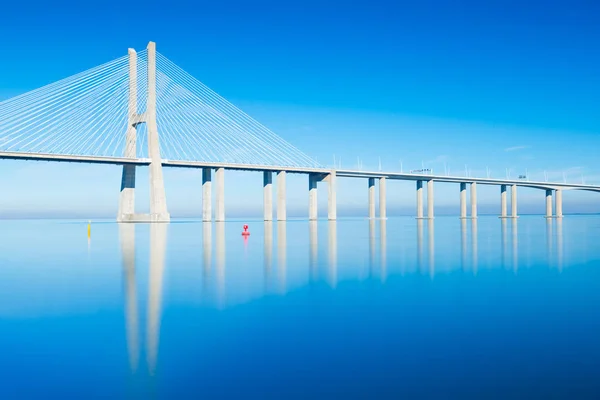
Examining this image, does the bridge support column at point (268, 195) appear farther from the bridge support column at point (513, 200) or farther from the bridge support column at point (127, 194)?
the bridge support column at point (513, 200)

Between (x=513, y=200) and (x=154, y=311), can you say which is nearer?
(x=154, y=311)

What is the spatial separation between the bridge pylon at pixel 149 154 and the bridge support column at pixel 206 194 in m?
9.57

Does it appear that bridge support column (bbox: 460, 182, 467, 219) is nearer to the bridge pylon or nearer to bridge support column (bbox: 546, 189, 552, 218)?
bridge support column (bbox: 546, 189, 552, 218)

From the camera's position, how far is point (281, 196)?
64.4 m

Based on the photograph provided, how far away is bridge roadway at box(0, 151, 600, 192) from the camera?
4297 centimetres

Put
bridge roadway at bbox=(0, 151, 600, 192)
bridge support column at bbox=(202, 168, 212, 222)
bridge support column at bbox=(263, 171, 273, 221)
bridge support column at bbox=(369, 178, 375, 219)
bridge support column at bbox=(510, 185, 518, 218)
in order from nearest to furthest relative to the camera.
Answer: bridge roadway at bbox=(0, 151, 600, 192) < bridge support column at bbox=(202, 168, 212, 222) < bridge support column at bbox=(263, 171, 273, 221) < bridge support column at bbox=(369, 178, 375, 219) < bridge support column at bbox=(510, 185, 518, 218)

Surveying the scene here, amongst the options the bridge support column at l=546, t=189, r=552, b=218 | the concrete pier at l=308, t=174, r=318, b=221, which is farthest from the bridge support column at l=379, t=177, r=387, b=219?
the bridge support column at l=546, t=189, r=552, b=218

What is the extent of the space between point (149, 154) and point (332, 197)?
28246 millimetres

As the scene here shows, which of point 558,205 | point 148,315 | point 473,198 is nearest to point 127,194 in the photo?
point 148,315

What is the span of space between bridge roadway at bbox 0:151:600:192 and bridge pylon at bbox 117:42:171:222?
150 centimetres

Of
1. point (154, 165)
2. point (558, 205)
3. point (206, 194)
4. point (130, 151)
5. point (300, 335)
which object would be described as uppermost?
point (130, 151)

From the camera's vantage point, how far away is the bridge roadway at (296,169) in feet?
141

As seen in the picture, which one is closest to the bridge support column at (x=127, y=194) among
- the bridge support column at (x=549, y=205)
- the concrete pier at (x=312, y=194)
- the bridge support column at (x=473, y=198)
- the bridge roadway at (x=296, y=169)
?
the bridge roadway at (x=296, y=169)

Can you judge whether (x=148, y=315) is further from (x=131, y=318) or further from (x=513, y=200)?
(x=513, y=200)
